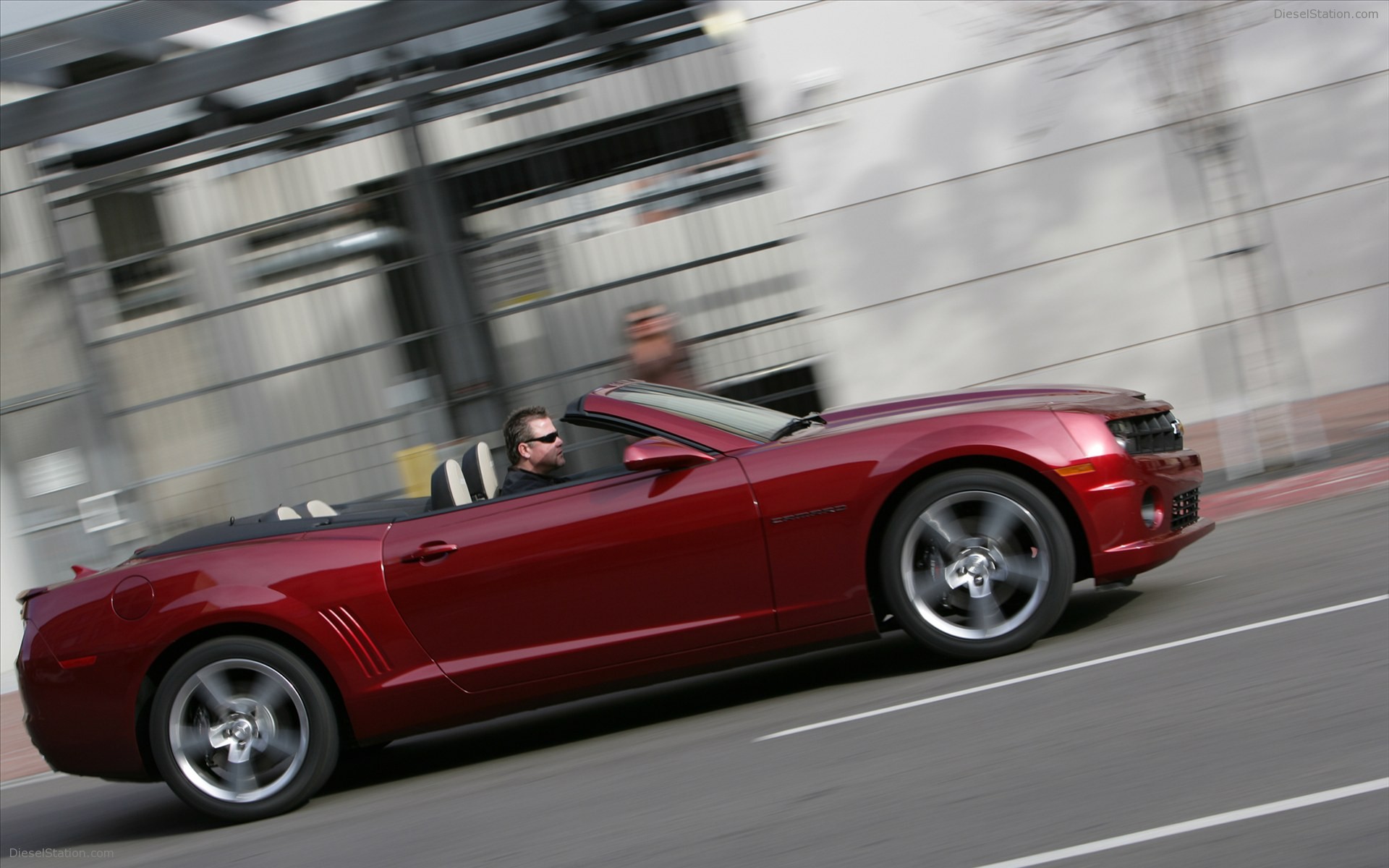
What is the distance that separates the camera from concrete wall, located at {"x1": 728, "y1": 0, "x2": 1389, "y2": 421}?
40.6 feet

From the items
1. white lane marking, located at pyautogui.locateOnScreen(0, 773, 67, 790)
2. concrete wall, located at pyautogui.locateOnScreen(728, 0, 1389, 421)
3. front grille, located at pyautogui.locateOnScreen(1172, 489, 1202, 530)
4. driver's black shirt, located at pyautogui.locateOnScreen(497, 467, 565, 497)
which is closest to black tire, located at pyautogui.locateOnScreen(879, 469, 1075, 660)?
front grille, located at pyautogui.locateOnScreen(1172, 489, 1202, 530)

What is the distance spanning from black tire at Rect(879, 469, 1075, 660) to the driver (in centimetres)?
152

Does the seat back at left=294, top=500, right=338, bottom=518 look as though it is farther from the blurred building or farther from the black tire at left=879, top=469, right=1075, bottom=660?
the blurred building

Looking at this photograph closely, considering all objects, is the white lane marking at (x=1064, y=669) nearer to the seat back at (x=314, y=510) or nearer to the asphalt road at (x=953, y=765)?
the asphalt road at (x=953, y=765)

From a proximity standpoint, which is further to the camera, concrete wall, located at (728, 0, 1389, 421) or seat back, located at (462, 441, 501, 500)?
concrete wall, located at (728, 0, 1389, 421)

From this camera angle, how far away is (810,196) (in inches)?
497

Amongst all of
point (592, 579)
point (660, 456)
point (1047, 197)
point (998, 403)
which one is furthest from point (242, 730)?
point (1047, 197)

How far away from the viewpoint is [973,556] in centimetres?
533

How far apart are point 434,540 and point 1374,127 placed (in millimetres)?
10549

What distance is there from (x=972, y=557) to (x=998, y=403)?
0.76 m

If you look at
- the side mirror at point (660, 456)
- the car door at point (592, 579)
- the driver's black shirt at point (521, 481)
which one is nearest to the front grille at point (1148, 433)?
the car door at point (592, 579)

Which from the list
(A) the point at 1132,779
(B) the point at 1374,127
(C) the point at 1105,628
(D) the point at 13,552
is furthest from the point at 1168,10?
(D) the point at 13,552

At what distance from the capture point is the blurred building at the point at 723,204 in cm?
1238

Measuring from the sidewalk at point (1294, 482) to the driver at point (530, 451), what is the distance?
416cm
